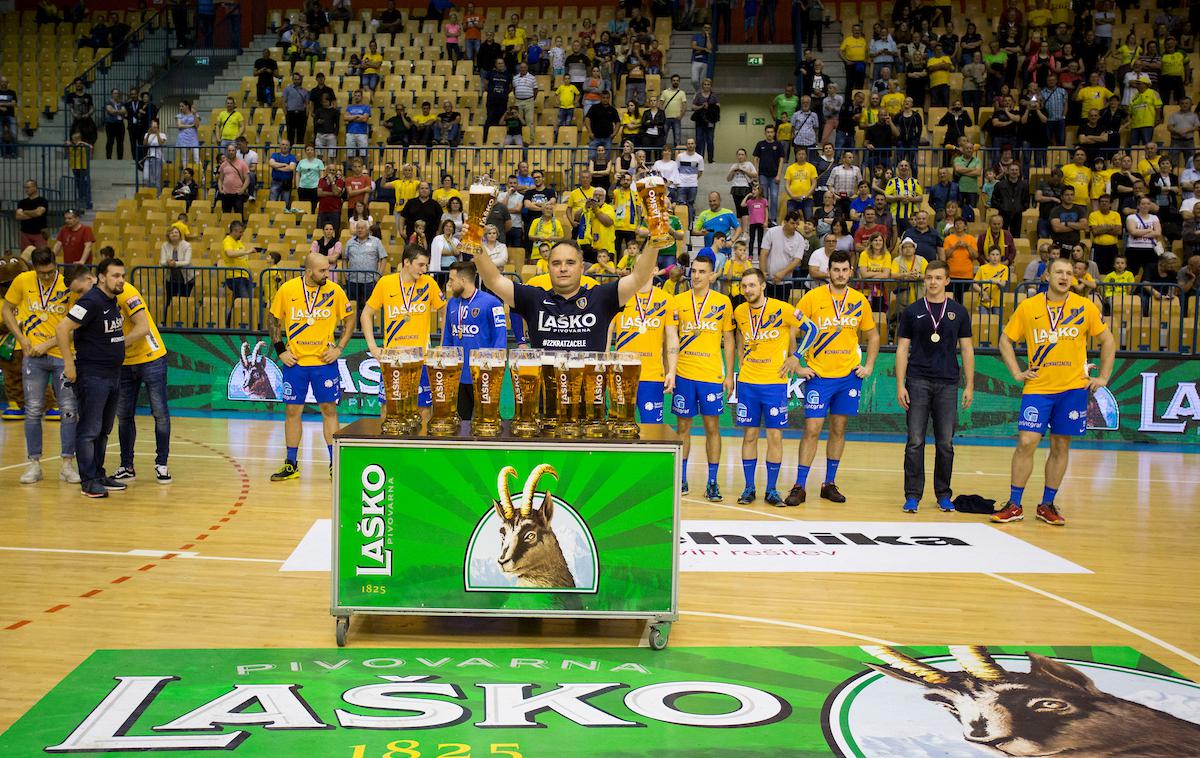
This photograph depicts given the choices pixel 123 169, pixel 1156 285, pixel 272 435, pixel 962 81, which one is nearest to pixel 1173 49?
pixel 962 81

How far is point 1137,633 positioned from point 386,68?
2026 cm

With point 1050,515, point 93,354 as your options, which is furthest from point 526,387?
point 1050,515

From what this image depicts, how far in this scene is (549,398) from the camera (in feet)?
20.2

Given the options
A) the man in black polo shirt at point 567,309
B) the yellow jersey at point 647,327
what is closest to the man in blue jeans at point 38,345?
the yellow jersey at point 647,327

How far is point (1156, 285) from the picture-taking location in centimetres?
1538

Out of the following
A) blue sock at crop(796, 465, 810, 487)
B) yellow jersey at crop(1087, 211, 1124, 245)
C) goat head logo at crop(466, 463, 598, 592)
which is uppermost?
yellow jersey at crop(1087, 211, 1124, 245)

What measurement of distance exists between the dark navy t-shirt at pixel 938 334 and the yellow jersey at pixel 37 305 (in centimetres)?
813

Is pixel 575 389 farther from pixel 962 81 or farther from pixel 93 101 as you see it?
pixel 93 101

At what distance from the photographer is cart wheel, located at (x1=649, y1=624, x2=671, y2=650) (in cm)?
613

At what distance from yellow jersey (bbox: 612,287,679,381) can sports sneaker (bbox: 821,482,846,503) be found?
2035 mm

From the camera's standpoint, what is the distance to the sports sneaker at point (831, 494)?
1084 cm

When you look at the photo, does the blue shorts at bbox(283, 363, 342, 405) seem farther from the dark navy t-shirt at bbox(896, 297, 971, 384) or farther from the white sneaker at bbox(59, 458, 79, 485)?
the dark navy t-shirt at bbox(896, 297, 971, 384)

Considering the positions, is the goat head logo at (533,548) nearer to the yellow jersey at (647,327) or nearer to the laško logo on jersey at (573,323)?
the laško logo on jersey at (573,323)

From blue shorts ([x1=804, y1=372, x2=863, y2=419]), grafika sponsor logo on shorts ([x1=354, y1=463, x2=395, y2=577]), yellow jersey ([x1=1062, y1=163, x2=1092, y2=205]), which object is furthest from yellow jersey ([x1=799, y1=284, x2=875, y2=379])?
yellow jersey ([x1=1062, y1=163, x2=1092, y2=205])
